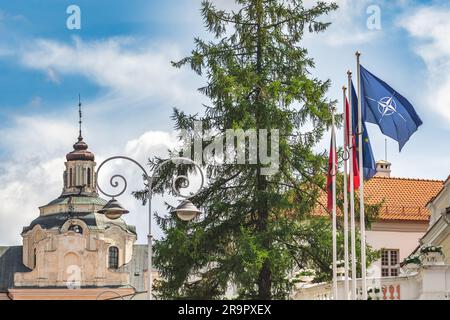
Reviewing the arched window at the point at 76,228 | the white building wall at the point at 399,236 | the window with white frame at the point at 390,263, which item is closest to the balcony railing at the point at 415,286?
the window with white frame at the point at 390,263

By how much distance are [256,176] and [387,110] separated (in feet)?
38.3

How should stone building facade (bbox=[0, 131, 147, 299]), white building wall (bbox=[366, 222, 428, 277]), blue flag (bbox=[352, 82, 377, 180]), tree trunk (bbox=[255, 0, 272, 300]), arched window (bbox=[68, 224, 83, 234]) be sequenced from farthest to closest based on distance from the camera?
arched window (bbox=[68, 224, 83, 234])
stone building facade (bbox=[0, 131, 147, 299])
white building wall (bbox=[366, 222, 428, 277])
tree trunk (bbox=[255, 0, 272, 300])
blue flag (bbox=[352, 82, 377, 180])

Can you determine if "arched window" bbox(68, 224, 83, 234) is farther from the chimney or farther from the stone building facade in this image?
the chimney

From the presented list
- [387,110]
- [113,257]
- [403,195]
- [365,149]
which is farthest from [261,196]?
[113,257]

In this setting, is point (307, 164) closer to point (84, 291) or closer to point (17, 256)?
point (84, 291)

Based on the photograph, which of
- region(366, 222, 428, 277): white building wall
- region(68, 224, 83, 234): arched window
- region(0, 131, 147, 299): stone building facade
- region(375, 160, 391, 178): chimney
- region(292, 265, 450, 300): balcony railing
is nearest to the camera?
region(292, 265, 450, 300): balcony railing

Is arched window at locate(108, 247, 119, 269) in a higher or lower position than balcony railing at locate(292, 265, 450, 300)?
higher

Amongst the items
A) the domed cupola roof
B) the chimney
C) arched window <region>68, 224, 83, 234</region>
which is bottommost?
the chimney

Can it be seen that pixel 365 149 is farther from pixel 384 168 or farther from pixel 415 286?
pixel 384 168

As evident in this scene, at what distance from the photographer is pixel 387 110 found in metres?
33.0

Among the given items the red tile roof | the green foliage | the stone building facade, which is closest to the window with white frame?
the red tile roof

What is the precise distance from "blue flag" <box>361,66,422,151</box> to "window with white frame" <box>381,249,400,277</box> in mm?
37042

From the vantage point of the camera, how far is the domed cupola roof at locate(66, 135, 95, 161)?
124250 mm

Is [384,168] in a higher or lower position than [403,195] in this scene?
higher
